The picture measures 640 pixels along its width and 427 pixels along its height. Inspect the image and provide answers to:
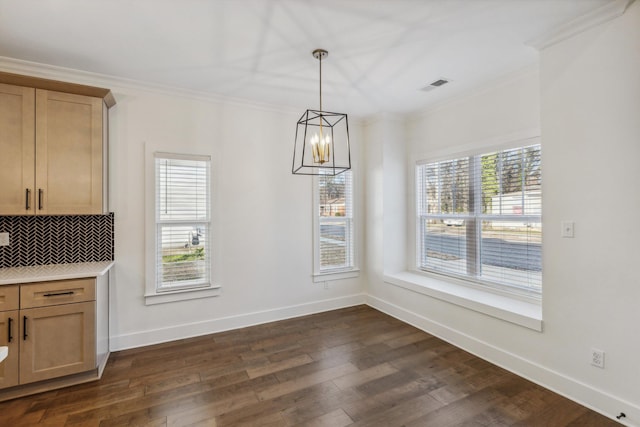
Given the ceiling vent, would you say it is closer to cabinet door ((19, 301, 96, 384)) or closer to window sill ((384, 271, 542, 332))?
window sill ((384, 271, 542, 332))

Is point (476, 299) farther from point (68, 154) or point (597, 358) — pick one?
point (68, 154)

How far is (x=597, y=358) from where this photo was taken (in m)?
2.27

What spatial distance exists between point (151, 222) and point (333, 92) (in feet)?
8.09

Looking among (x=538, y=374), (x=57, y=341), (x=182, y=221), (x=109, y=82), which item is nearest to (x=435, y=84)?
(x=538, y=374)

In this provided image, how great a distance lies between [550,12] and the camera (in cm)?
220

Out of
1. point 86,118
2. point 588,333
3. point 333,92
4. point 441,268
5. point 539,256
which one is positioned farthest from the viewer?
point 441,268

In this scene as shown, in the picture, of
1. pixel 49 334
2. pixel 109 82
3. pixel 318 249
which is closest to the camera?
pixel 49 334

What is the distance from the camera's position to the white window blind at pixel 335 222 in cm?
446

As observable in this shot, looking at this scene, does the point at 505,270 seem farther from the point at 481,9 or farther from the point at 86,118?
the point at 86,118

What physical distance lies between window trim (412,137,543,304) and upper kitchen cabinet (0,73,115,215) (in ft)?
12.0

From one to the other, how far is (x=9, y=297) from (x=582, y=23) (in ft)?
15.3

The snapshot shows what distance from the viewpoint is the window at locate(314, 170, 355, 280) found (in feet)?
14.4

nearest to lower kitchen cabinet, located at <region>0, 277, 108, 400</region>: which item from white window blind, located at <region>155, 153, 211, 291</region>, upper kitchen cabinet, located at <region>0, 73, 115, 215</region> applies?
upper kitchen cabinet, located at <region>0, 73, 115, 215</region>

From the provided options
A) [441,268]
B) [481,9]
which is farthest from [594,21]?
[441,268]
